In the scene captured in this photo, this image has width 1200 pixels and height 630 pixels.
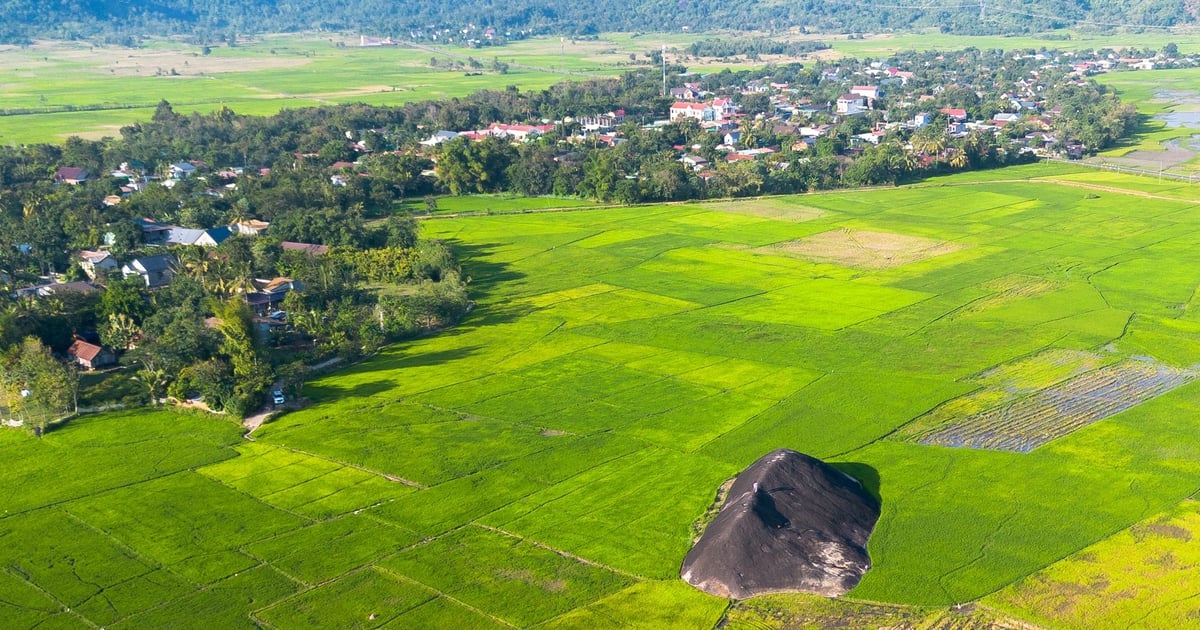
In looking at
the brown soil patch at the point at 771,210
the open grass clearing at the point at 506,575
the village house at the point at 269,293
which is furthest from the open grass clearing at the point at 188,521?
the brown soil patch at the point at 771,210

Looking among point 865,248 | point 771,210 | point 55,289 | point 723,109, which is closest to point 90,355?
point 55,289

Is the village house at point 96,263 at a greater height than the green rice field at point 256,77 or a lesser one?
lesser

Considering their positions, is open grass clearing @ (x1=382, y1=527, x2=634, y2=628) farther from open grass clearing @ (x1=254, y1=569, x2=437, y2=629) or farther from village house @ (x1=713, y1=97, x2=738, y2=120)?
village house @ (x1=713, y1=97, x2=738, y2=120)

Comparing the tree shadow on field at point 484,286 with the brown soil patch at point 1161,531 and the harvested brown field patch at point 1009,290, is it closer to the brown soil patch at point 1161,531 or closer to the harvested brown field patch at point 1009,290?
the harvested brown field patch at point 1009,290

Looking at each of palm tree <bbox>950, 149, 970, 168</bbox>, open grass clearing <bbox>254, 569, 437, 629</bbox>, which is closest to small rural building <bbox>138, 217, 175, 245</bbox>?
open grass clearing <bbox>254, 569, 437, 629</bbox>

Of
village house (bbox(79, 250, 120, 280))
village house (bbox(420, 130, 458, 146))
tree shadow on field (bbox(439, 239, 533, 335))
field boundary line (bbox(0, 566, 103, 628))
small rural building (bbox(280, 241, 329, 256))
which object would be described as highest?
village house (bbox(420, 130, 458, 146))

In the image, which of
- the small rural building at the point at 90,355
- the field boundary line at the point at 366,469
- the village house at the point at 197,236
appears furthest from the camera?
the village house at the point at 197,236

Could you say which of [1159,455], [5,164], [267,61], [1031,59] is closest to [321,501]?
[1159,455]
